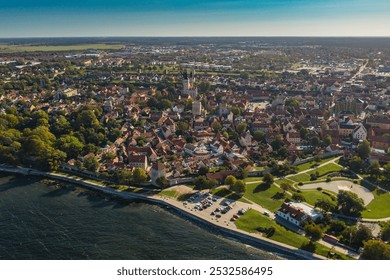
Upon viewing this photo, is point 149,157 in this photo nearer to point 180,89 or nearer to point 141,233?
point 141,233

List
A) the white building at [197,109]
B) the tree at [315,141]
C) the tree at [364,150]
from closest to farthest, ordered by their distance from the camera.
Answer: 1. the tree at [364,150]
2. the tree at [315,141]
3. the white building at [197,109]

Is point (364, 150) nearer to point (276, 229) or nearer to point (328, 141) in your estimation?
point (328, 141)

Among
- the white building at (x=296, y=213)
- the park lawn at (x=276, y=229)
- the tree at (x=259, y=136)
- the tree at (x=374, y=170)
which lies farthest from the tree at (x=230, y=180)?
the tree at (x=259, y=136)

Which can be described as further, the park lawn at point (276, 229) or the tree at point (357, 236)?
the park lawn at point (276, 229)

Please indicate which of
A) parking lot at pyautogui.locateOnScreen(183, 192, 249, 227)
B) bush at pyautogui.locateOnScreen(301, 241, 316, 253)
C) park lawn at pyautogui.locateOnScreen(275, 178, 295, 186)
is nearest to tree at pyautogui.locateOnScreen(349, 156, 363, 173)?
park lawn at pyautogui.locateOnScreen(275, 178, 295, 186)

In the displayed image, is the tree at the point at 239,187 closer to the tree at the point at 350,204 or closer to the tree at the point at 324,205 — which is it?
the tree at the point at 324,205
